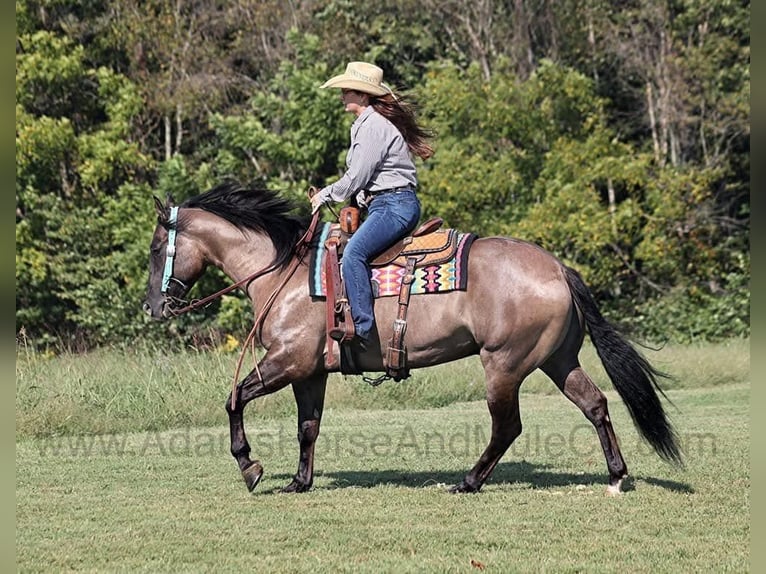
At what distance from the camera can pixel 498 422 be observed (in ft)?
26.9

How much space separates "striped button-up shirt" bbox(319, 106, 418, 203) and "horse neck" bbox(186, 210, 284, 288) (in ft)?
2.41

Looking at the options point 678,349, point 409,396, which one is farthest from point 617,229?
point 409,396

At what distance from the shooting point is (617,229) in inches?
1045

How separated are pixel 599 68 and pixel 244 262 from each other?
2275 cm

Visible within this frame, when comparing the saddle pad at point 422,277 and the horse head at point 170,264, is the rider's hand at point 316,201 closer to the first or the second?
the saddle pad at point 422,277

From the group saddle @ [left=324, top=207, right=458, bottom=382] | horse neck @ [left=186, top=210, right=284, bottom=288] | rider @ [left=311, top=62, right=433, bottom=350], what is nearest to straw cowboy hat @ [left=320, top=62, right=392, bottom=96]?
rider @ [left=311, top=62, right=433, bottom=350]

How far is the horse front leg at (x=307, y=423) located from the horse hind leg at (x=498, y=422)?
43.6 inches

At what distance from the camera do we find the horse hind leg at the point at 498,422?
26.7 feet

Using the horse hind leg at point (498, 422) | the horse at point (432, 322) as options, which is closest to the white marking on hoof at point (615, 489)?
the horse at point (432, 322)

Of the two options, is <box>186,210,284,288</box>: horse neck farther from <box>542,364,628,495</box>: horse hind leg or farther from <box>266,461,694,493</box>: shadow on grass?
<box>542,364,628,495</box>: horse hind leg

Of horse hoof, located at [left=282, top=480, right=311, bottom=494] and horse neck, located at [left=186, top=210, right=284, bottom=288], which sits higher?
horse neck, located at [left=186, top=210, right=284, bottom=288]

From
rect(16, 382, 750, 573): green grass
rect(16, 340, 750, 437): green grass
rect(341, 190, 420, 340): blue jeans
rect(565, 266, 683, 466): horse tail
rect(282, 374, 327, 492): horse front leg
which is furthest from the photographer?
rect(16, 340, 750, 437): green grass

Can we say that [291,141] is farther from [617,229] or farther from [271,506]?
[271,506]

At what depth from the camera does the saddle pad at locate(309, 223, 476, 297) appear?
26.6ft
